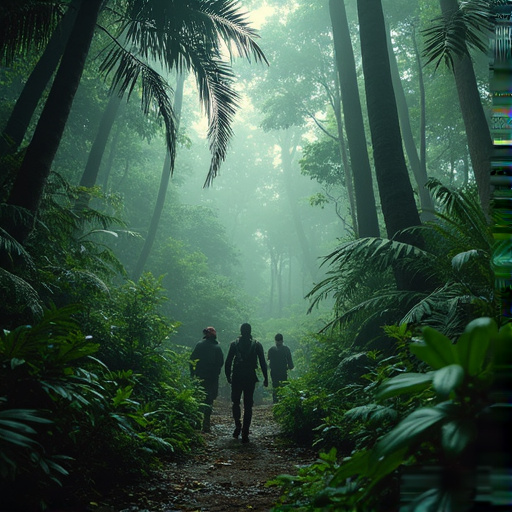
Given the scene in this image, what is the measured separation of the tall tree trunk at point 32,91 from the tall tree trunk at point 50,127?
2.40 metres

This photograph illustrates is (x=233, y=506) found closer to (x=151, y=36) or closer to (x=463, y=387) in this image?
(x=463, y=387)

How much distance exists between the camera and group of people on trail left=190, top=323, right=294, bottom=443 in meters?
6.73

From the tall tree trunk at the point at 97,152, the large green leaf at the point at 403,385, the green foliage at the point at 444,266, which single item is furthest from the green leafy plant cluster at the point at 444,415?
the tall tree trunk at the point at 97,152

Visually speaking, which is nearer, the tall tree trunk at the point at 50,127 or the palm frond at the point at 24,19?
the tall tree trunk at the point at 50,127

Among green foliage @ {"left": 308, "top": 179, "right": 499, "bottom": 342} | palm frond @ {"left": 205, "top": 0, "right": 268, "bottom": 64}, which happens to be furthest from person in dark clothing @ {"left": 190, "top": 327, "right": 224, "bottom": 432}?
palm frond @ {"left": 205, "top": 0, "right": 268, "bottom": 64}

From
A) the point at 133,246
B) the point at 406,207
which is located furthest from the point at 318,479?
the point at 133,246

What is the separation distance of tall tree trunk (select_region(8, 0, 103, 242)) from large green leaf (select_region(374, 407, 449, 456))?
4.56 meters

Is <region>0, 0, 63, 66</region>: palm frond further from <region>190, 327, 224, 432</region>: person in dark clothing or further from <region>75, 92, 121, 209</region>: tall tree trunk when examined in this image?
<region>75, 92, 121, 209</region>: tall tree trunk

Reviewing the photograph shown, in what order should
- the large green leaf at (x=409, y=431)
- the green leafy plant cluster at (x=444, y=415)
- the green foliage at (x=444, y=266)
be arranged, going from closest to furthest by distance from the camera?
1. the green leafy plant cluster at (x=444, y=415)
2. the large green leaf at (x=409, y=431)
3. the green foliage at (x=444, y=266)

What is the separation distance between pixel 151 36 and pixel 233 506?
277 inches

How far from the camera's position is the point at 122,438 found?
11.8 ft

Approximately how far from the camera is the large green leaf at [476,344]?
1.35 m

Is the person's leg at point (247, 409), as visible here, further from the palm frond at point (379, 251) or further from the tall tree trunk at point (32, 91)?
the tall tree trunk at point (32, 91)

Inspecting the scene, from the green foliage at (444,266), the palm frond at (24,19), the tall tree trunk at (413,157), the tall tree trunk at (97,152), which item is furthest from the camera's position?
the tall tree trunk at (413,157)
